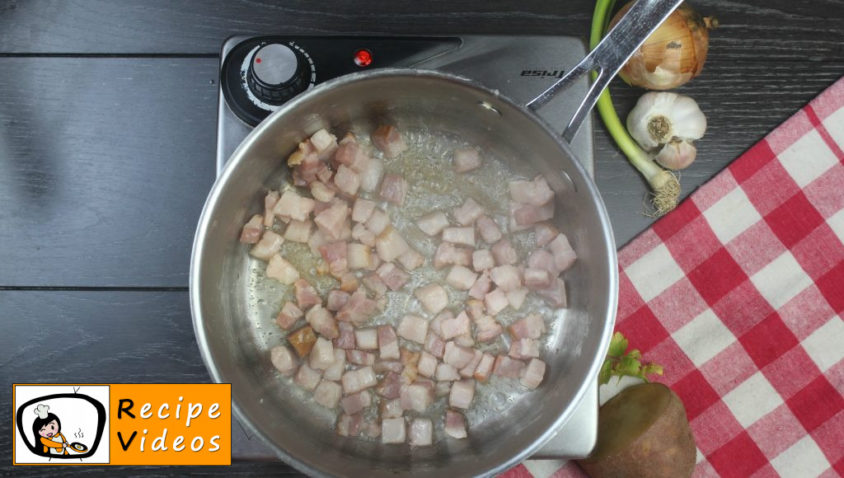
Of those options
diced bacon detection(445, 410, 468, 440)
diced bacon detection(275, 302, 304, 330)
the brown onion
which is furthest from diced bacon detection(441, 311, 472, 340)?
the brown onion

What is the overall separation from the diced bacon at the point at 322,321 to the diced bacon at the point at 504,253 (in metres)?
0.26

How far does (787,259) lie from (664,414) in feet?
1.15

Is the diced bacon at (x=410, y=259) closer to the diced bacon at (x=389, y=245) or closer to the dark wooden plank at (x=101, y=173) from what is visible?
the diced bacon at (x=389, y=245)

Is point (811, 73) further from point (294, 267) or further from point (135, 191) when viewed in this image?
point (135, 191)

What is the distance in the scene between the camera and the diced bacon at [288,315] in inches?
39.4

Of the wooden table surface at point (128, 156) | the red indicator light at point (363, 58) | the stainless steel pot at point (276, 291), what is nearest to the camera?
the stainless steel pot at point (276, 291)

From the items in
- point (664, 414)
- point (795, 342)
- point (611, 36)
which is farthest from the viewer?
point (795, 342)

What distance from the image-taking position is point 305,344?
1.01 metres

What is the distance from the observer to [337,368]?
1.02 meters

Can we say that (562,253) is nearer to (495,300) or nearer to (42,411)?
(495,300)

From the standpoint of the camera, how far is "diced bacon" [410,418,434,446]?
99cm

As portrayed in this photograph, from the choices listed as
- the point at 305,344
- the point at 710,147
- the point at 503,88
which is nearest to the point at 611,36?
the point at 503,88

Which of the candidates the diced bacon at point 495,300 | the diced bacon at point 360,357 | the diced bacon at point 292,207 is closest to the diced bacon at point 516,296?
the diced bacon at point 495,300

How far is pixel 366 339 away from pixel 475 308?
0.17m
